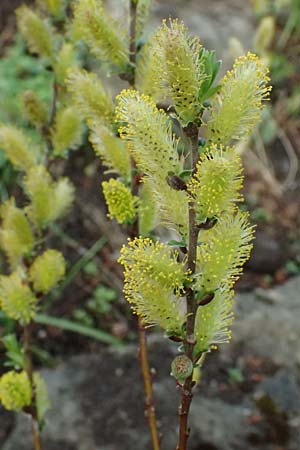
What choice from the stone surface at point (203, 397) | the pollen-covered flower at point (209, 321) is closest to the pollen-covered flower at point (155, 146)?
the pollen-covered flower at point (209, 321)

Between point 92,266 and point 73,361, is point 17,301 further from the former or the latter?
point 92,266

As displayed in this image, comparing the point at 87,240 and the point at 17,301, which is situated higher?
the point at 87,240

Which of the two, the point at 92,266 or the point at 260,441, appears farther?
the point at 92,266

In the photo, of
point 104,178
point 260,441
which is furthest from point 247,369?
point 104,178

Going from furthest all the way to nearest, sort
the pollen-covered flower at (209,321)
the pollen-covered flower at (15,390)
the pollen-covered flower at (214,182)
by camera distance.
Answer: the pollen-covered flower at (15,390), the pollen-covered flower at (209,321), the pollen-covered flower at (214,182)

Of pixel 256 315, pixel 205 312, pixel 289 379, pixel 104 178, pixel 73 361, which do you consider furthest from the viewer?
pixel 104 178

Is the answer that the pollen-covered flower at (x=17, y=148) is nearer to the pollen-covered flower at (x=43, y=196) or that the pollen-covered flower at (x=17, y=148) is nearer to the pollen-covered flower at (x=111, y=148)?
the pollen-covered flower at (x=43, y=196)

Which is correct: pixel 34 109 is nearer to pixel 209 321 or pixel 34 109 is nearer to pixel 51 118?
pixel 51 118
